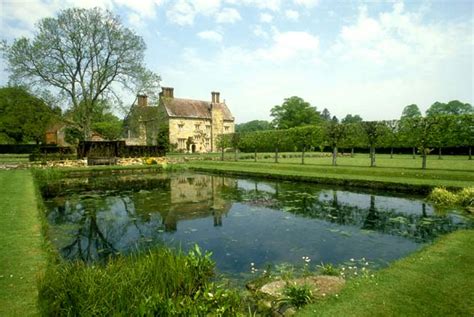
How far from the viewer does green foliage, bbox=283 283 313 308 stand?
424cm

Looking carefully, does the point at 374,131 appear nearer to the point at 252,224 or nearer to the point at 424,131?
the point at 424,131

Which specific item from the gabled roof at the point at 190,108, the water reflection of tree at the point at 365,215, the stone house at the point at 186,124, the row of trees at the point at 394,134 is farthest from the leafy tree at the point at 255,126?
the water reflection of tree at the point at 365,215

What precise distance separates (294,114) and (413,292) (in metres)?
64.1

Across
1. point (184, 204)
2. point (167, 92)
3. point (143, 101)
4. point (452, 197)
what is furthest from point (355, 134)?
point (167, 92)

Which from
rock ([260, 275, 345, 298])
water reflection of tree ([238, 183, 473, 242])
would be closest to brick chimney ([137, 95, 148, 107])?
water reflection of tree ([238, 183, 473, 242])

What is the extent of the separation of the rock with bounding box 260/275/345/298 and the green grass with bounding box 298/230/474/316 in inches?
8.0

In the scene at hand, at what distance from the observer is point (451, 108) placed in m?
76.1

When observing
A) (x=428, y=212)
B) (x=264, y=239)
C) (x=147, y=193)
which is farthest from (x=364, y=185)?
(x=147, y=193)

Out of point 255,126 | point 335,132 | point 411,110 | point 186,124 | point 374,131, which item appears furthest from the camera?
point 255,126

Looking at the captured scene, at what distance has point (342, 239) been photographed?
7746mm

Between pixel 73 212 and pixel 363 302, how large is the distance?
10357mm

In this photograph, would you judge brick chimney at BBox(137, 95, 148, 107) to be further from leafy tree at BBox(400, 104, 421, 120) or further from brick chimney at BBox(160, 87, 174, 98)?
leafy tree at BBox(400, 104, 421, 120)

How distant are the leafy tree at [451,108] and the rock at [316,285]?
83.0 m

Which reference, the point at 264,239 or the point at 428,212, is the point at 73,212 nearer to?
the point at 264,239
